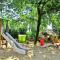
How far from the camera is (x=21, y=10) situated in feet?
33.7

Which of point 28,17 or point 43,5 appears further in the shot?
point 28,17

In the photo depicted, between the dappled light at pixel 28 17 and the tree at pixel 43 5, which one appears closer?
the dappled light at pixel 28 17

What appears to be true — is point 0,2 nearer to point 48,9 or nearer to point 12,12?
point 12,12

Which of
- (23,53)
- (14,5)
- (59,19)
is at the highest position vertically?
(14,5)

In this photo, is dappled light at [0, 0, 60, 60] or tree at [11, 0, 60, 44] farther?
tree at [11, 0, 60, 44]

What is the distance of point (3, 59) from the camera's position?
727 centimetres

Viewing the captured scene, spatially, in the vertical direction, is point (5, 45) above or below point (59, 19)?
below

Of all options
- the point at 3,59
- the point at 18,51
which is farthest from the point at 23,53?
the point at 3,59

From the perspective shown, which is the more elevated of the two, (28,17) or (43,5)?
(43,5)

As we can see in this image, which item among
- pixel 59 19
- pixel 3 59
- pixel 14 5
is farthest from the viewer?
pixel 59 19

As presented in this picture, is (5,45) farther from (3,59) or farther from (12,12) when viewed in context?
(3,59)

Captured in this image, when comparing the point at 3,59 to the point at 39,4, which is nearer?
the point at 3,59

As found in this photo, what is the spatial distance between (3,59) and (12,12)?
13.3 ft

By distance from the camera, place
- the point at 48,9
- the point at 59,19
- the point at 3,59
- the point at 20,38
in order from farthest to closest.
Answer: the point at 20,38 < the point at 59,19 < the point at 48,9 < the point at 3,59
